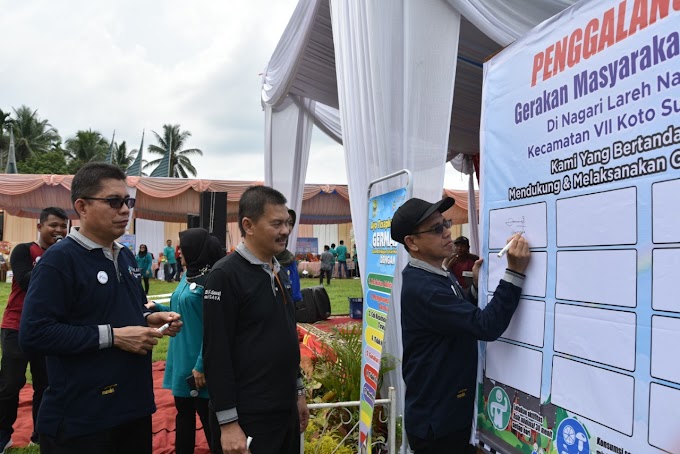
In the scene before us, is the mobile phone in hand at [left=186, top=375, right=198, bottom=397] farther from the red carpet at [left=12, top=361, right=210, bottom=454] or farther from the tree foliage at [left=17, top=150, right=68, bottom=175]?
the tree foliage at [left=17, top=150, right=68, bottom=175]

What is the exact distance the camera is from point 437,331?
206 cm

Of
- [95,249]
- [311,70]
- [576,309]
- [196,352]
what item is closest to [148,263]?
[311,70]

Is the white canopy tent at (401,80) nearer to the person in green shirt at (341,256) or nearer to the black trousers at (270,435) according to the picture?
the black trousers at (270,435)

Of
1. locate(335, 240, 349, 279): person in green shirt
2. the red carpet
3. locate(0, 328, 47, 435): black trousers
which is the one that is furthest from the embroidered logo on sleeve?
locate(335, 240, 349, 279): person in green shirt

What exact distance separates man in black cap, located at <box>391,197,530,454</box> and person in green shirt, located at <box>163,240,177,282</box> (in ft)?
54.8

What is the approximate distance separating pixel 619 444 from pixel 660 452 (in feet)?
0.44

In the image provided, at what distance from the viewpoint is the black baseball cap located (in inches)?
86.6

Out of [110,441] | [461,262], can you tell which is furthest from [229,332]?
[461,262]

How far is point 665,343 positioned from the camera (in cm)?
134

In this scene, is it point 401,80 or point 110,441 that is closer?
point 110,441

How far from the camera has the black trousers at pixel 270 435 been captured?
2.01 m

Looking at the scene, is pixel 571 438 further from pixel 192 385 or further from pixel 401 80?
pixel 401 80

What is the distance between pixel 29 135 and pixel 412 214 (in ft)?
138

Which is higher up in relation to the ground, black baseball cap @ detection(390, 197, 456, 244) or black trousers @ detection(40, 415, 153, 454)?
black baseball cap @ detection(390, 197, 456, 244)
